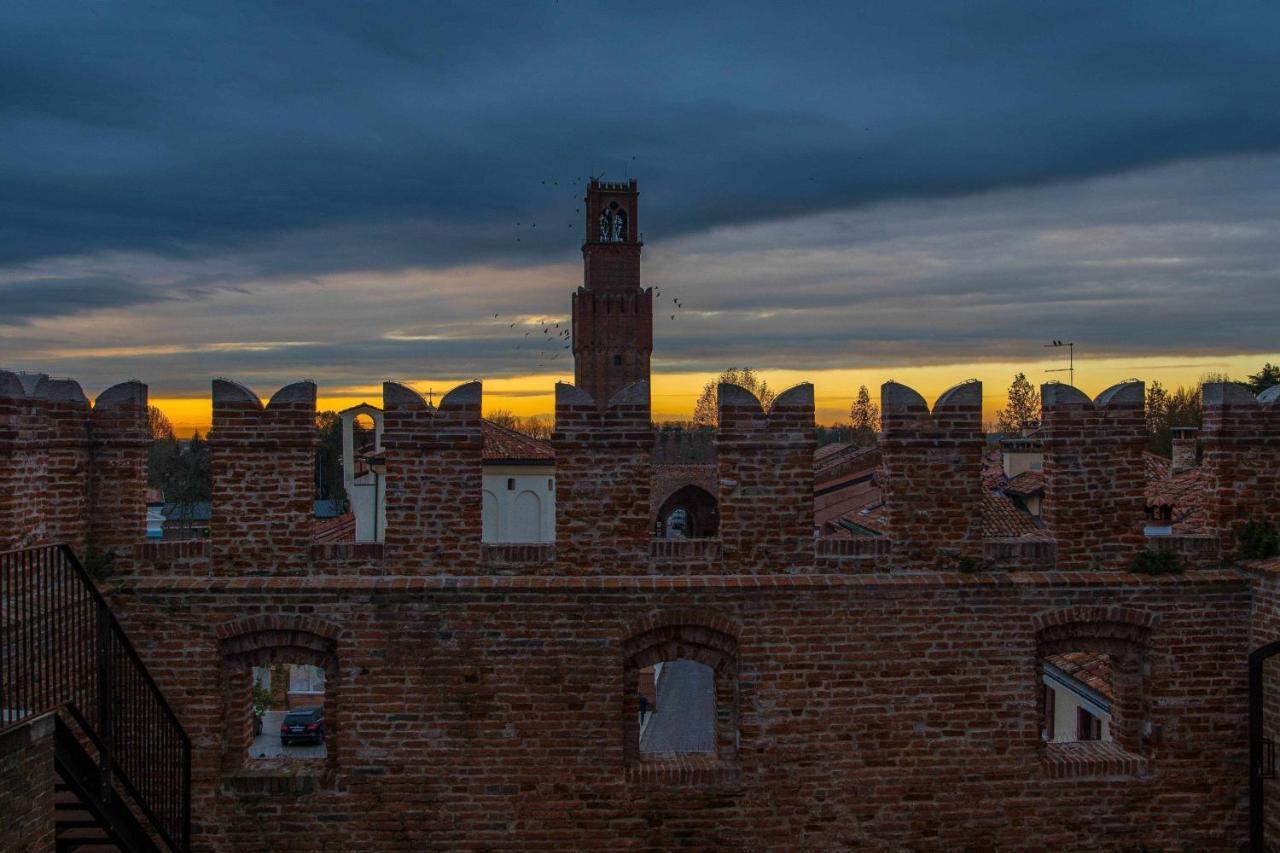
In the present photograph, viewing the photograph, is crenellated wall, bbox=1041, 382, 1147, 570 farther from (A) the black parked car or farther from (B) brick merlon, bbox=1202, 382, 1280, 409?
(A) the black parked car

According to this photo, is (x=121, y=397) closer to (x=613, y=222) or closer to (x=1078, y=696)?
(x=1078, y=696)

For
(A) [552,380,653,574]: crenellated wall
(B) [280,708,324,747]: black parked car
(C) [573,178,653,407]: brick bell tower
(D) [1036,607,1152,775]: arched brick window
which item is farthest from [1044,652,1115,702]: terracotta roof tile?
(C) [573,178,653,407]: brick bell tower

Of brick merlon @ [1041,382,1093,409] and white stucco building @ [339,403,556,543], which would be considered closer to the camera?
brick merlon @ [1041,382,1093,409]

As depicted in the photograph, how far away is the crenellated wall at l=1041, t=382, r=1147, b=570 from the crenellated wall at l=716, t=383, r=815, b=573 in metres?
2.22

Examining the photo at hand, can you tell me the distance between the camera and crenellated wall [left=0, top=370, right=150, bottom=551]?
7902 mm

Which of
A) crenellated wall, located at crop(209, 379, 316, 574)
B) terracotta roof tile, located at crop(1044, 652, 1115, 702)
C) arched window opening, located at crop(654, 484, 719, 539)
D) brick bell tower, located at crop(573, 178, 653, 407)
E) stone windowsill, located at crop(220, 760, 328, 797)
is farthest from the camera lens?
brick bell tower, located at crop(573, 178, 653, 407)

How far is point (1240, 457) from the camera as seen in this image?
9.23 meters

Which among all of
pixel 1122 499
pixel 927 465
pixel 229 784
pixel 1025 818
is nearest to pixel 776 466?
pixel 927 465

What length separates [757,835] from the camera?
8.88 metres

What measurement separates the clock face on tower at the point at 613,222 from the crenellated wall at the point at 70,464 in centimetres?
5025

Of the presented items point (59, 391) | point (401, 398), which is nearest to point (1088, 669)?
point (401, 398)

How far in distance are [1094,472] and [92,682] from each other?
867 cm

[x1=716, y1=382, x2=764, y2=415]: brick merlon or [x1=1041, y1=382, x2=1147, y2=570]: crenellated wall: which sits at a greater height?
[x1=716, y1=382, x2=764, y2=415]: brick merlon

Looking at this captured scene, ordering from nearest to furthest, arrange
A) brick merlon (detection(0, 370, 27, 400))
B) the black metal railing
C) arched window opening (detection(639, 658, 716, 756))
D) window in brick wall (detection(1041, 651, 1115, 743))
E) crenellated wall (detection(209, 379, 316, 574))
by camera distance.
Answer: the black metal railing
brick merlon (detection(0, 370, 27, 400))
crenellated wall (detection(209, 379, 316, 574))
window in brick wall (detection(1041, 651, 1115, 743))
arched window opening (detection(639, 658, 716, 756))
